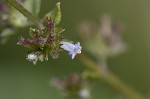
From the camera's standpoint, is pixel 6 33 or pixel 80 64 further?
pixel 80 64

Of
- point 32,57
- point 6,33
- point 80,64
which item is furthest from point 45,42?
point 80,64

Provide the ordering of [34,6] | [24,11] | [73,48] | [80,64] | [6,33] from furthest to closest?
[80,64] < [6,33] < [34,6] < [24,11] < [73,48]

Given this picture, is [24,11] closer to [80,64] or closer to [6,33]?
[6,33]

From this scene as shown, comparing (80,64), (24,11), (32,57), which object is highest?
(80,64)

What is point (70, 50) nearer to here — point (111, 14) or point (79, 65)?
point (79, 65)

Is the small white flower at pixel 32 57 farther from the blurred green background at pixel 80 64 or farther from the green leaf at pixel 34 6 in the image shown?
the blurred green background at pixel 80 64

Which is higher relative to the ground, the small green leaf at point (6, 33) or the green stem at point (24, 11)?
the small green leaf at point (6, 33)

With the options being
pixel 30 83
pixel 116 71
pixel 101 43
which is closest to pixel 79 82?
pixel 101 43

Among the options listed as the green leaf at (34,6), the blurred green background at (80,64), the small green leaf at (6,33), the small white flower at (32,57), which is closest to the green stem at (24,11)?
the green leaf at (34,6)
